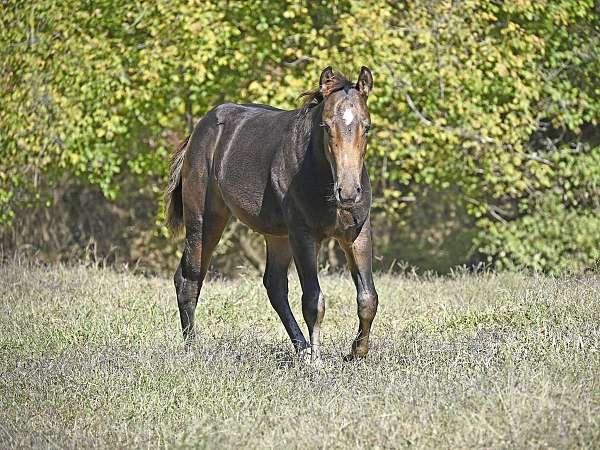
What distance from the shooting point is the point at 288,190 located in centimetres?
696

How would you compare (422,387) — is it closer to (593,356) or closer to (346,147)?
(593,356)

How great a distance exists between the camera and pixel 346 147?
20.1ft

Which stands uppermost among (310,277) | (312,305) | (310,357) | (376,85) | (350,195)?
(376,85)

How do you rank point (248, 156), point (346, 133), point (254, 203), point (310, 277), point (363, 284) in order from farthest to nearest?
point (248, 156)
point (254, 203)
point (310, 277)
point (363, 284)
point (346, 133)

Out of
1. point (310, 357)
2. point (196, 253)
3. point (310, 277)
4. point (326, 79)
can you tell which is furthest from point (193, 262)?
point (326, 79)

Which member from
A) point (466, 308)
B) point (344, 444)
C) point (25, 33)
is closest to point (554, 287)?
point (466, 308)

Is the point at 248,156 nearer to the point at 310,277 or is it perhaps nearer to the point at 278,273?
the point at 278,273

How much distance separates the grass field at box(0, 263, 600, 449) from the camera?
4801mm

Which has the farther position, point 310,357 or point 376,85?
point 376,85

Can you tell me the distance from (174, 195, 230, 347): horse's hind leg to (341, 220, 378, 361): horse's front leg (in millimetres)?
1788

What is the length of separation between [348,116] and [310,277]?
1223 millimetres

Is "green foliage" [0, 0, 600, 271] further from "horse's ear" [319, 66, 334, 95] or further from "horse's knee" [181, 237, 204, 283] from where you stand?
"horse's ear" [319, 66, 334, 95]

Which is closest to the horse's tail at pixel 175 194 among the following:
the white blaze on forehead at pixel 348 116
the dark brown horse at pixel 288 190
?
the dark brown horse at pixel 288 190

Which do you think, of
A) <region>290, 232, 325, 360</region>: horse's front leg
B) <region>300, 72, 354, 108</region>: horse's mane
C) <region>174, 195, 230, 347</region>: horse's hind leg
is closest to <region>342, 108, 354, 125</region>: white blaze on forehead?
<region>300, 72, 354, 108</region>: horse's mane
